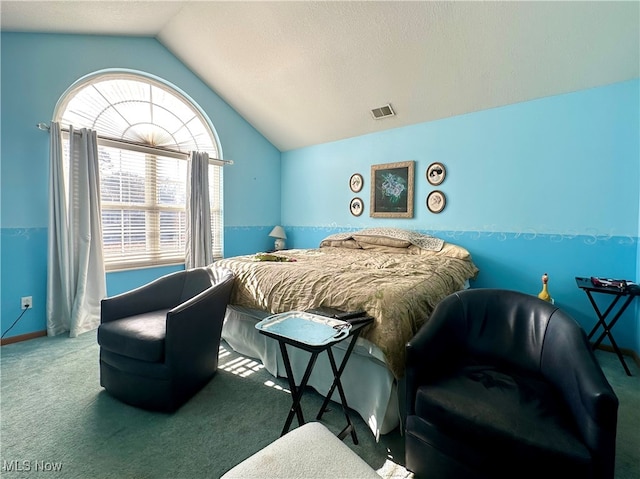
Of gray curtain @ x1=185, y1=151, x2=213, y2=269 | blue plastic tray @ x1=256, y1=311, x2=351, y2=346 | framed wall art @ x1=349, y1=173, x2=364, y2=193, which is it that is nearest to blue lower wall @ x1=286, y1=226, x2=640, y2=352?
framed wall art @ x1=349, y1=173, x2=364, y2=193

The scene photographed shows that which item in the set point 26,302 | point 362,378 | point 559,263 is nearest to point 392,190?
point 559,263

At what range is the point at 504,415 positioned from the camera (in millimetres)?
1149

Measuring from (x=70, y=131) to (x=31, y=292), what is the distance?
5.29 feet

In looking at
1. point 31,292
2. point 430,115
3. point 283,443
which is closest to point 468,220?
point 430,115

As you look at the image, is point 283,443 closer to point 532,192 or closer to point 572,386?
point 572,386

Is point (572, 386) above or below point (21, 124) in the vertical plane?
below

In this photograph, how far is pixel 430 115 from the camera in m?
3.58

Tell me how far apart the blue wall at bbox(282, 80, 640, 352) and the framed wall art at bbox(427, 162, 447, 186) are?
0.18 ft

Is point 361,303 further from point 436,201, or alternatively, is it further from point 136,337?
point 436,201

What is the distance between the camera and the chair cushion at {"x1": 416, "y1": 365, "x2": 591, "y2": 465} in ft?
3.43

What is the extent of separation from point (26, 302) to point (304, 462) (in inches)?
134

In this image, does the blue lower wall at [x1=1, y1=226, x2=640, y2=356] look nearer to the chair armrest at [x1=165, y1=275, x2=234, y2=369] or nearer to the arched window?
the arched window

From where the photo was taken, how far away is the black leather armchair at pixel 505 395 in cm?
103

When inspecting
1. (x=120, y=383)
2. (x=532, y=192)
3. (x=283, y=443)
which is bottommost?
(x=120, y=383)
